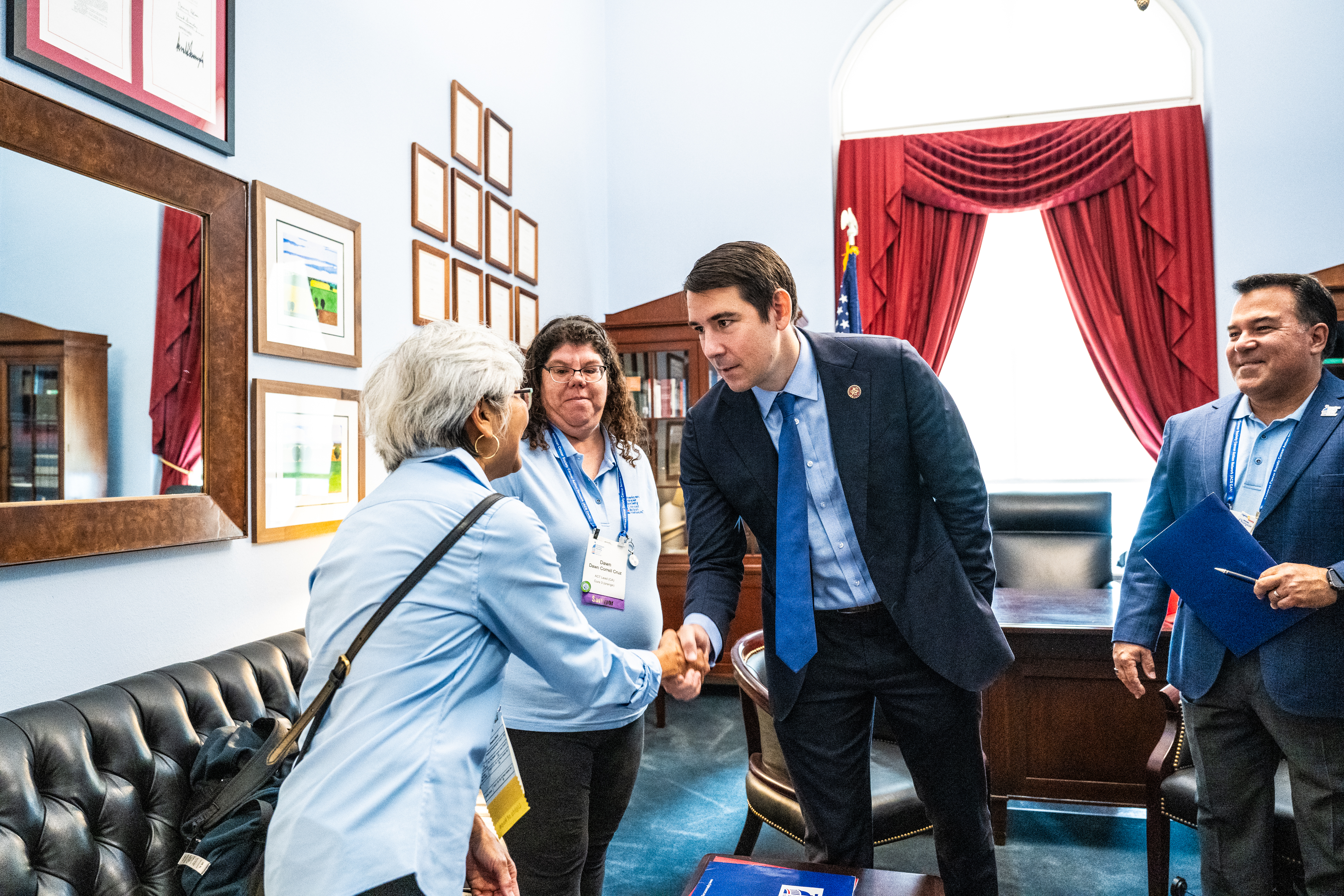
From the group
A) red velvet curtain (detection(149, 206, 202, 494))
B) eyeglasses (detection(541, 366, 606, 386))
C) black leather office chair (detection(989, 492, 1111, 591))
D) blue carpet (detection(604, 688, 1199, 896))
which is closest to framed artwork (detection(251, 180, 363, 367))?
red velvet curtain (detection(149, 206, 202, 494))

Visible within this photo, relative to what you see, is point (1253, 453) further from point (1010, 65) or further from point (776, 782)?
point (1010, 65)

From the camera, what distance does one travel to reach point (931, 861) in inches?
105

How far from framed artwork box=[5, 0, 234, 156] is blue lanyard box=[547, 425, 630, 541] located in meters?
1.14

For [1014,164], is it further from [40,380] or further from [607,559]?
[40,380]

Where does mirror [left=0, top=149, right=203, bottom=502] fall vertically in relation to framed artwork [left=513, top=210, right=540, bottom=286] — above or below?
below

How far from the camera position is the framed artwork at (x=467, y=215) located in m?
3.34

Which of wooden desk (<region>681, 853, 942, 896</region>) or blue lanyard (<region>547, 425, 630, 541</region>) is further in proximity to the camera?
blue lanyard (<region>547, 425, 630, 541</region>)

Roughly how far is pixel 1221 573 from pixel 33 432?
246cm

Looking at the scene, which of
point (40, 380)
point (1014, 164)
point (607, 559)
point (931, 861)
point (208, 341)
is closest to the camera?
point (40, 380)

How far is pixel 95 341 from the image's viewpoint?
169cm

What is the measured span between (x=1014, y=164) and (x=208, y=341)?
4472mm

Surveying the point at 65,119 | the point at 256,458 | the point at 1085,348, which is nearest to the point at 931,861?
the point at 256,458

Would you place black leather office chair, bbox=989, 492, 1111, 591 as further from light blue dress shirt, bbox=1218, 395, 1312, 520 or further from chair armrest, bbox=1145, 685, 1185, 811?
light blue dress shirt, bbox=1218, 395, 1312, 520

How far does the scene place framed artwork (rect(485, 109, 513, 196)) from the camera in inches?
144
